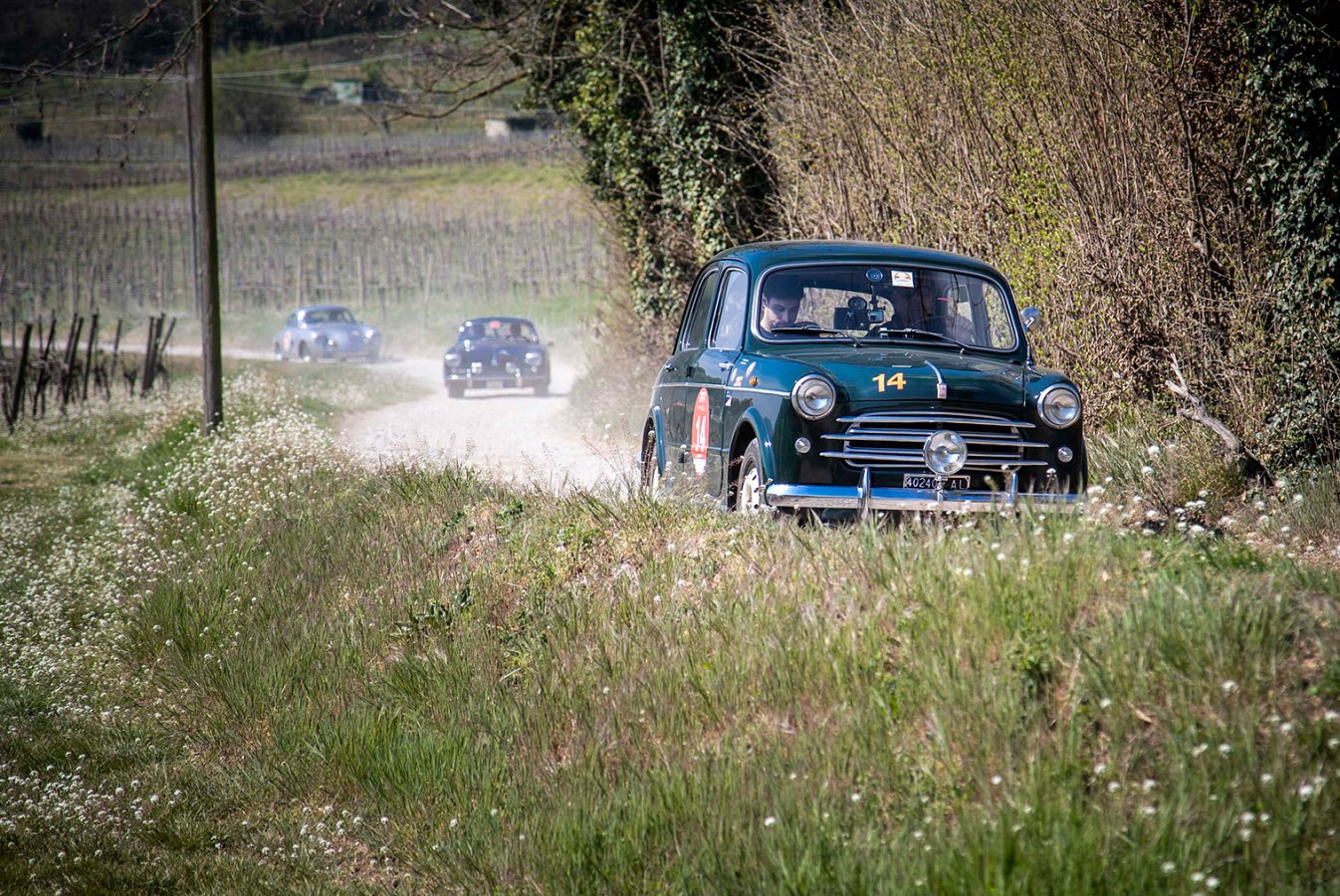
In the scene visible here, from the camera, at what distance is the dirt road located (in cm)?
1184

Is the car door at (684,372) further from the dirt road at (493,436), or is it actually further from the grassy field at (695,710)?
the grassy field at (695,710)

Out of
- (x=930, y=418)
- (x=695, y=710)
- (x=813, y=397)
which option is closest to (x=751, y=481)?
(x=813, y=397)

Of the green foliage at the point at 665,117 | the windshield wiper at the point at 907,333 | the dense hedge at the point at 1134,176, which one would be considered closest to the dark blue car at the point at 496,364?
the green foliage at the point at 665,117

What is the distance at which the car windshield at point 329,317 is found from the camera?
39031 mm

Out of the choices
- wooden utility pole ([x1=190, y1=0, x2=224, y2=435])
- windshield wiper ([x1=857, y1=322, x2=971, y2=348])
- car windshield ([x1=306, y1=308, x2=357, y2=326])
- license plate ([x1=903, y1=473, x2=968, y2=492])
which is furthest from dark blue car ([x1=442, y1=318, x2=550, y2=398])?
license plate ([x1=903, y1=473, x2=968, y2=492])

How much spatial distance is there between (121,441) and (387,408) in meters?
5.59

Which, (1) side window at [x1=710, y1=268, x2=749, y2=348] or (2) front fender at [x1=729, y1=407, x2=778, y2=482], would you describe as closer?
(2) front fender at [x1=729, y1=407, x2=778, y2=482]

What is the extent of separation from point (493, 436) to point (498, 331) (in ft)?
27.4

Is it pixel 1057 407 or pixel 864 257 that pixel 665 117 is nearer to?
pixel 864 257

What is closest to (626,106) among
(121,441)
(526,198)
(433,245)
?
(121,441)

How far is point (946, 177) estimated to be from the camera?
1225cm

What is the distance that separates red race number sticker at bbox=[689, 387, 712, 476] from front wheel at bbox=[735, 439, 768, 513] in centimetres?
63

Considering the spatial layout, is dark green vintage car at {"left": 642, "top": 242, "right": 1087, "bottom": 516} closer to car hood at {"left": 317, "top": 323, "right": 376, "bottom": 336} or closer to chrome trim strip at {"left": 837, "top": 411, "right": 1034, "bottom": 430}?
chrome trim strip at {"left": 837, "top": 411, "right": 1034, "bottom": 430}

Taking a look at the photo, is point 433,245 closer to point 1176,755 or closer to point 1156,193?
point 1156,193
